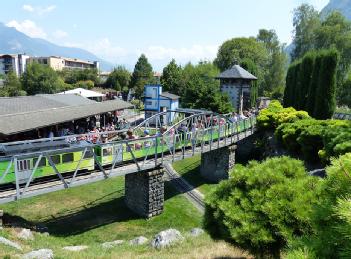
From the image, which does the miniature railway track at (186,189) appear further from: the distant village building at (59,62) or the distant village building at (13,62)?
the distant village building at (13,62)

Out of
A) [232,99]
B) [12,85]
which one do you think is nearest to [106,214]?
[232,99]

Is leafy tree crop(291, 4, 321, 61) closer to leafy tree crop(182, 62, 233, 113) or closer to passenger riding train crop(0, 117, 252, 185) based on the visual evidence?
leafy tree crop(182, 62, 233, 113)

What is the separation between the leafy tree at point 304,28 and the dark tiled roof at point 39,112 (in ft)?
120

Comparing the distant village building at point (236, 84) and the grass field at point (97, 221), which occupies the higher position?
the distant village building at point (236, 84)

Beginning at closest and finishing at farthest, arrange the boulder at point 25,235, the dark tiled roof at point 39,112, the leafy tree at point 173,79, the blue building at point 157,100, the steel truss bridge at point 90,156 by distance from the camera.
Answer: the boulder at point 25,235 < the steel truss bridge at point 90,156 < the dark tiled roof at point 39,112 < the blue building at point 157,100 < the leafy tree at point 173,79

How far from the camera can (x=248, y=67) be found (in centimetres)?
5616

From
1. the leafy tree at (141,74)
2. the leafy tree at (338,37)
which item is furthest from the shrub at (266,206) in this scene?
the leafy tree at (141,74)

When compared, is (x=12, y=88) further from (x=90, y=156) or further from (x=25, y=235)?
(x=25, y=235)

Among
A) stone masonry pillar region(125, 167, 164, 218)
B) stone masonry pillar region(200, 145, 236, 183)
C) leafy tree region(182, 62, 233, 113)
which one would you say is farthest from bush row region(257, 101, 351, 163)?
stone masonry pillar region(125, 167, 164, 218)

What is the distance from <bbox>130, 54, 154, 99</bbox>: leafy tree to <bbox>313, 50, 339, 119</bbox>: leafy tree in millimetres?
57721

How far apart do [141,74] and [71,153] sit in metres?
72.2

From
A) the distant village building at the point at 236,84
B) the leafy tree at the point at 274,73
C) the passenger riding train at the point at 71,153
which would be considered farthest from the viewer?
the leafy tree at the point at 274,73

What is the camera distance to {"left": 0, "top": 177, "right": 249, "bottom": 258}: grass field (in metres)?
14.1

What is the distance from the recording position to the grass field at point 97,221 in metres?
14.1
